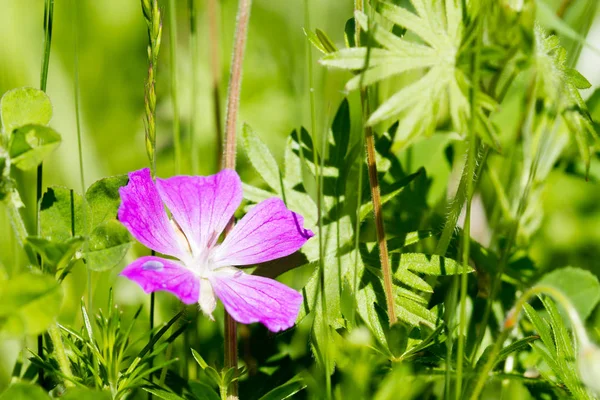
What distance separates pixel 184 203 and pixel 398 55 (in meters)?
0.45

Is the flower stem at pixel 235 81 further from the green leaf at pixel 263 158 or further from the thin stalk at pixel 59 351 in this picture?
the thin stalk at pixel 59 351

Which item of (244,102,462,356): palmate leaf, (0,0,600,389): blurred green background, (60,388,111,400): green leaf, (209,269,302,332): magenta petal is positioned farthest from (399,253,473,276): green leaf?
(0,0,600,389): blurred green background

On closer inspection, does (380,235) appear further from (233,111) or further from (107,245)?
(107,245)

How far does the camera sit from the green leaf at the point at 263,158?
4.39 feet

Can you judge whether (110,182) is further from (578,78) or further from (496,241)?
(496,241)

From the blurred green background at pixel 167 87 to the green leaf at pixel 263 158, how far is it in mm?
557

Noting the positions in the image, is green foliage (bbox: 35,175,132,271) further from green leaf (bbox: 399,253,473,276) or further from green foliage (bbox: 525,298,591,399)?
green foliage (bbox: 525,298,591,399)

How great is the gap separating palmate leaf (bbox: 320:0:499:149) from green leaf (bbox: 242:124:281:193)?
1.19 feet

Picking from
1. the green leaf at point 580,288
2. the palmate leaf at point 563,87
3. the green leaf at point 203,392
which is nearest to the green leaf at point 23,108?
the green leaf at point 203,392

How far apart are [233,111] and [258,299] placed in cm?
34

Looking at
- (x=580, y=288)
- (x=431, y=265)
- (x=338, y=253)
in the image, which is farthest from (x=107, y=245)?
(x=580, y=288)

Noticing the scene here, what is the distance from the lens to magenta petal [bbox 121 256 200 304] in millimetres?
924

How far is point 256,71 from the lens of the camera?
250 centimetres

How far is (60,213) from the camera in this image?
109 centimetres
